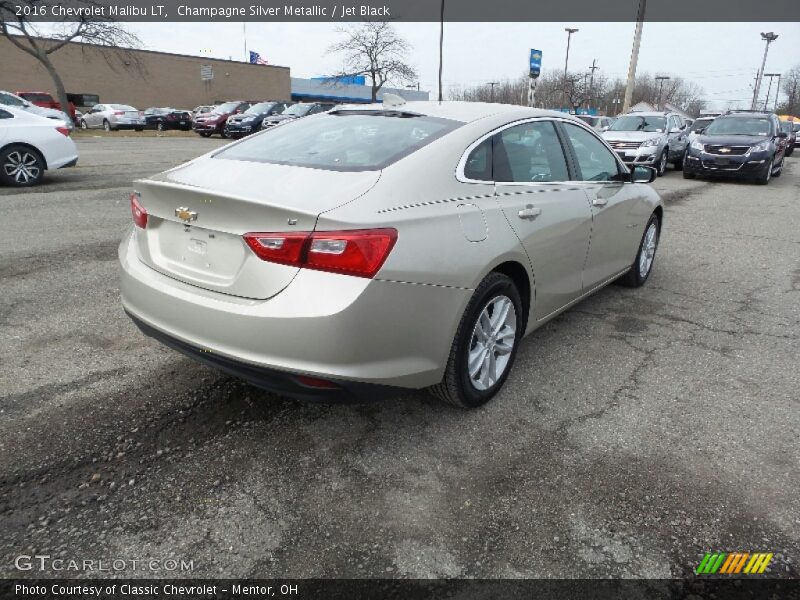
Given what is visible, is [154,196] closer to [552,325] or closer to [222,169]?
[222,169]

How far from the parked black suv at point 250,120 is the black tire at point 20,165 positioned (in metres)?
15.1

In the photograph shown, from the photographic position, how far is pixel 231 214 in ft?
8.05

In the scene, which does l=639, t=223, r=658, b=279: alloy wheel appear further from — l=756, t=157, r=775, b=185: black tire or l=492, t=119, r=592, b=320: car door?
l=756, t=157, r=775, b=185: black tire

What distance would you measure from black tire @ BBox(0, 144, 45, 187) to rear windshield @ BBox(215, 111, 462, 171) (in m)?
8.18

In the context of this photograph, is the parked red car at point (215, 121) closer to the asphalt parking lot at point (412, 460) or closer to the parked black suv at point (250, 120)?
the parked black suv at point (250, 120)

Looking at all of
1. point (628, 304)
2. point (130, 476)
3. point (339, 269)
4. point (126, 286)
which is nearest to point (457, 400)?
point (339, 269)

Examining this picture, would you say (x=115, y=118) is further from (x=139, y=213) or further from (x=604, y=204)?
(x=604, y=204)

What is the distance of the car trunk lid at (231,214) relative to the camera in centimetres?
237

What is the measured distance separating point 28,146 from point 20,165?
0.34 m

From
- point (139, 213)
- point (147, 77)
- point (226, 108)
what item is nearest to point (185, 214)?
point (139, 213)

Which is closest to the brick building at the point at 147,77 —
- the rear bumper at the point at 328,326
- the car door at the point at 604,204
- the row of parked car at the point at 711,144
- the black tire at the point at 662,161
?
the row of parked car at the point at 711,144

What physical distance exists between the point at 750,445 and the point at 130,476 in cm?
298

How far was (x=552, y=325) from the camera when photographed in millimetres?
4469

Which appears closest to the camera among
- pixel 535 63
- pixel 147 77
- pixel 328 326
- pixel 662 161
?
pixel 328 326
